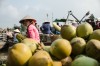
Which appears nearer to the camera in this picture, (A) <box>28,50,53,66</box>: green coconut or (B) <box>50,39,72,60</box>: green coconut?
(A) <box>28,50,53,66</box>: green coconut

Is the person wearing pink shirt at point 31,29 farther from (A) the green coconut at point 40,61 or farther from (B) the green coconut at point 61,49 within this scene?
(A) the green coconut at point 40,61

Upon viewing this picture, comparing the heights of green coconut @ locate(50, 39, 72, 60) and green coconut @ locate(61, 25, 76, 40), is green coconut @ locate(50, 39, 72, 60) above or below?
below

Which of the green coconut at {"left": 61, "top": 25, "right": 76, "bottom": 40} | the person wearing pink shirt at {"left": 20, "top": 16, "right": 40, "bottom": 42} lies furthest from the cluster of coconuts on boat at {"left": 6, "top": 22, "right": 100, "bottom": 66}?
the person wearing pink shirt at {"left": 20, "top": 16, "right": 40, "bottom": 42}

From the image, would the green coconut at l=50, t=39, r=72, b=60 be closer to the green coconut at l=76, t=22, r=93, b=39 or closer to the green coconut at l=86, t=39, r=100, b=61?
the green coconut at l=86, t=39, r=100, b=61

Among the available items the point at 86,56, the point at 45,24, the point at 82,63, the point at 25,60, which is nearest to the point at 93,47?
the point at 86,56

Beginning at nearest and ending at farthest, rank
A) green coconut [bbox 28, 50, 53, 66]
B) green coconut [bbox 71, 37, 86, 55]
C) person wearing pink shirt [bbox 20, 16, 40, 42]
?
green coconut [bbox 28, 50, 53, 66]
green coconut [bbox 71, 37, 86, 55]
person wearing pink shirt [bbox 20, 16, 40, 42]

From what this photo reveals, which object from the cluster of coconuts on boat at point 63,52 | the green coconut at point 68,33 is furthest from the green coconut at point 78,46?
the green coconut at point 68,33

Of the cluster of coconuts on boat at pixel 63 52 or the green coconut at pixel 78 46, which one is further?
the green coconut at pixel 78 46

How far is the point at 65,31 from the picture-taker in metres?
2.81

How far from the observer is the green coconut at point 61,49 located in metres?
2.41

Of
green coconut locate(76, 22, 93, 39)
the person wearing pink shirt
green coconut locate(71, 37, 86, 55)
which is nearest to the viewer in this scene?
green coconut locate(71, 37, 86, 55)

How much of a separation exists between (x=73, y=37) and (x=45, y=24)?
992cm

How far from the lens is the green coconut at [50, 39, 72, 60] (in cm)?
241

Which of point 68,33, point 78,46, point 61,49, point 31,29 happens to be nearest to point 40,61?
point 61,49
